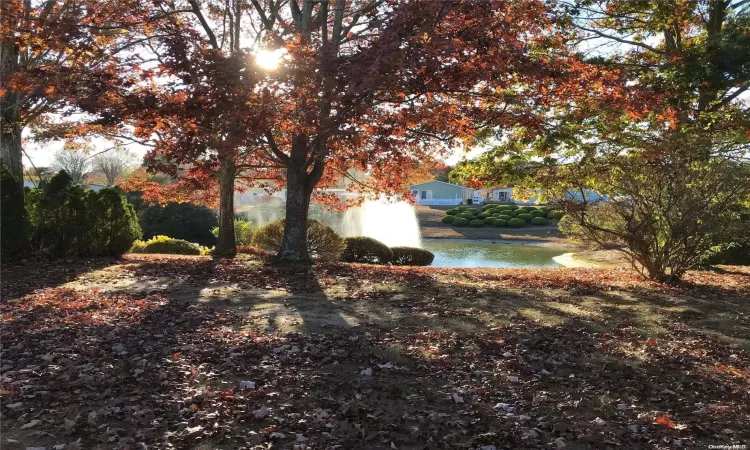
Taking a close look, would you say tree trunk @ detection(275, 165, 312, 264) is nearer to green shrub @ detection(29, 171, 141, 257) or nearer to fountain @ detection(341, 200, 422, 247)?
green shrub @ detection(29, 171, 141, 257)

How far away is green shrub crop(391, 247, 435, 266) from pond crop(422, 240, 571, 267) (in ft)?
7.21

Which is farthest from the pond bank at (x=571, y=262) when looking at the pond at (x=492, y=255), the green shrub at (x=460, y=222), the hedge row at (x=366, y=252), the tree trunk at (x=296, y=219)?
the green shrub at (x=460, y=222)

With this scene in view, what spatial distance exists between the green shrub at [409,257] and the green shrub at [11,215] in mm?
9836

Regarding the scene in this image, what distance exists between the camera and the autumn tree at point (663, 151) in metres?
8.84

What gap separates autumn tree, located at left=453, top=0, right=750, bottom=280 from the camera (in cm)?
884

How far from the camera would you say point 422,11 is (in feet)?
22.4

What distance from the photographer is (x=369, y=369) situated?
4.58 meters

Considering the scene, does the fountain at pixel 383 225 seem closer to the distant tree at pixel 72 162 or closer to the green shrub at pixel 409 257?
the green shrub at pixel 409 257

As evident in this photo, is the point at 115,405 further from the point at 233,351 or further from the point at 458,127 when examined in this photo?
the point at 458,127

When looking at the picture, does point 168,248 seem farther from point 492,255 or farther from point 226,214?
point 492,255

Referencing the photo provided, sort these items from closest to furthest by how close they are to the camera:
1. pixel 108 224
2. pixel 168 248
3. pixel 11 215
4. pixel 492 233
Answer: pixel 11 215
pixel 108 224
pixel 168 248
pixel 492 233

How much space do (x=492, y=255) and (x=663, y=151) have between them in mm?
15373

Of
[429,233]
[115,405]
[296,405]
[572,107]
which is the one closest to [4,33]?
[115,405]

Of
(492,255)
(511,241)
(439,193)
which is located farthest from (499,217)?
(439,193)
